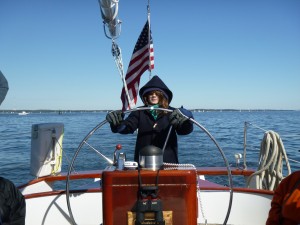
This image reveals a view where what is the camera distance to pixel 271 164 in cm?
363

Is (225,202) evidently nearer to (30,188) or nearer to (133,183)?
(133,183)

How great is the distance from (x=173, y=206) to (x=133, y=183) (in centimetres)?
27

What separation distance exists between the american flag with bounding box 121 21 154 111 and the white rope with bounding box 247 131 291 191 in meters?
2.37

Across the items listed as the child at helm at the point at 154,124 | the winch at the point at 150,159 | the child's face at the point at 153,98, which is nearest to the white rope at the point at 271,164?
the child at helm at the point at 154,124

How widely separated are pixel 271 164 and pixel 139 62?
115 inches

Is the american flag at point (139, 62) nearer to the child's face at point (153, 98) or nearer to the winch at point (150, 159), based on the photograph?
the child's face at point (153, 98)

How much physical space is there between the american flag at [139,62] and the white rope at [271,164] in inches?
93.2

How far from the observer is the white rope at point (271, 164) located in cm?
359

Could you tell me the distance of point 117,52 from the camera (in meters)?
3.40

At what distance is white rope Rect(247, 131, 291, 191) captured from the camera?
359cm

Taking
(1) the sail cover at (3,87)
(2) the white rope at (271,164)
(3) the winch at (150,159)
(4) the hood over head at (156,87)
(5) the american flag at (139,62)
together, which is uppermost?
(5) the american flag at (139,62)

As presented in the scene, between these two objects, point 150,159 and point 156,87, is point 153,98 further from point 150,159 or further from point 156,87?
point 150,159

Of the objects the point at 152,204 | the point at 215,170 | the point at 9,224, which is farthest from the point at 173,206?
the point at 215,170

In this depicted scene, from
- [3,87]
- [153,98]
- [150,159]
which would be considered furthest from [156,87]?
[3,87]
